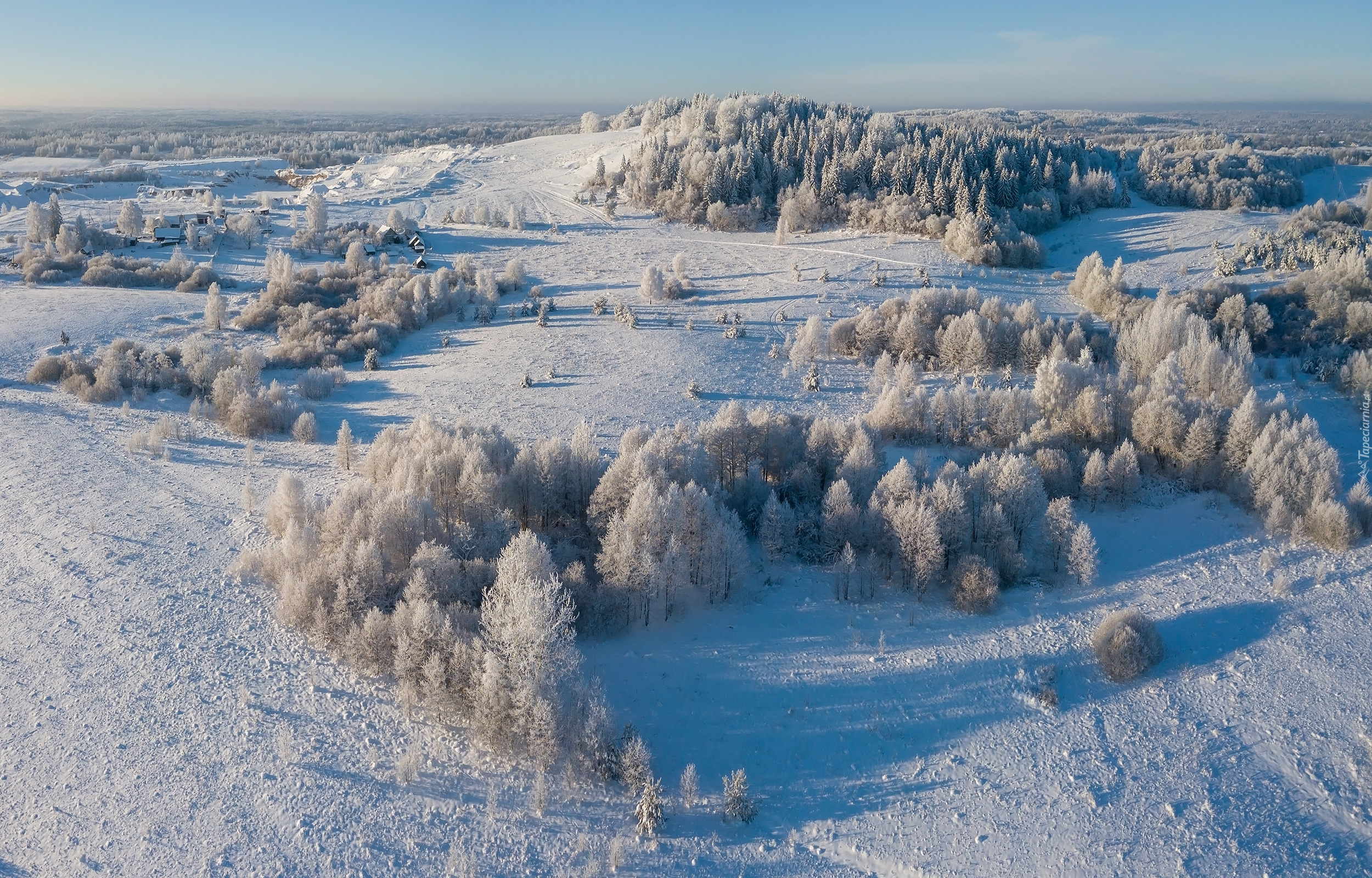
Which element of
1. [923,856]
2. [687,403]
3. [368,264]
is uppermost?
[368,264]

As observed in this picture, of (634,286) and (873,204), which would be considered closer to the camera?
(634,286)

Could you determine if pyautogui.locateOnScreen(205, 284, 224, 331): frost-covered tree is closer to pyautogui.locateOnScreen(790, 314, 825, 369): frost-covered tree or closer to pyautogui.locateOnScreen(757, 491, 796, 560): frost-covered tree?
pyautogui.locateOnScreen(790, 314, 825, 369): frost-covered tree

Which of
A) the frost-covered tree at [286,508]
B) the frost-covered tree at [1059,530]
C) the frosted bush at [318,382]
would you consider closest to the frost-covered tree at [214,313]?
the frosted bush at [318,382]

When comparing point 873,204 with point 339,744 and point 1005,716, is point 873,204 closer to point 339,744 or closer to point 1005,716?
point 1005,716

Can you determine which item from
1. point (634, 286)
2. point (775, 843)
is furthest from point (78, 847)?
point (634, 286)

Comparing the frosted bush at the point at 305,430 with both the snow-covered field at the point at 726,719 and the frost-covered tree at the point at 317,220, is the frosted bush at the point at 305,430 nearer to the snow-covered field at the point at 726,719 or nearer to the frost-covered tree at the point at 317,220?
the snow-covered field at the point at 726,719

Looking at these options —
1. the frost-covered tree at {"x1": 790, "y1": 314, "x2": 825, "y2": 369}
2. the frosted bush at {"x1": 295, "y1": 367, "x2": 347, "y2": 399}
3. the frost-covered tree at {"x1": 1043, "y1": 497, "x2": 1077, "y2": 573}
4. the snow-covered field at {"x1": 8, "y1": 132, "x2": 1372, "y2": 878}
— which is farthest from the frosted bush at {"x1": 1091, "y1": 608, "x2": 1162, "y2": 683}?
the frosted bush at {"x1": 295, "y1": 367, "x2": 347, "y2": 399}

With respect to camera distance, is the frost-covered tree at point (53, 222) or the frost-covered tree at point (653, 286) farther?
the frost-covered tree at point (53, 222)
